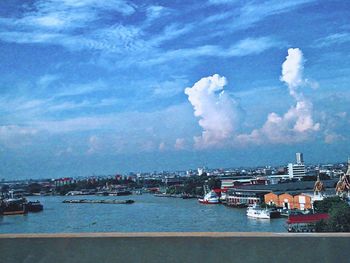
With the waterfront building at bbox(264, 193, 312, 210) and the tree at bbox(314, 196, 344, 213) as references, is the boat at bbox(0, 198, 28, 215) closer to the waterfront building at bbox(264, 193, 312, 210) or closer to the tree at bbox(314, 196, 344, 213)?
the waterfront building at bbox(264, 193, 312, 210)

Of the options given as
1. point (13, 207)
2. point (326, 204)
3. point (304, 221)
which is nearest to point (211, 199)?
point (13, 207)

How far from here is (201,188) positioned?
2441 cm

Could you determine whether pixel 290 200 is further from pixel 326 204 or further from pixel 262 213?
pixel 326 204

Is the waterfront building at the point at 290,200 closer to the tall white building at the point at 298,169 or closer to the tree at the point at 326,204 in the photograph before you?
the tree at the point at 326,204
